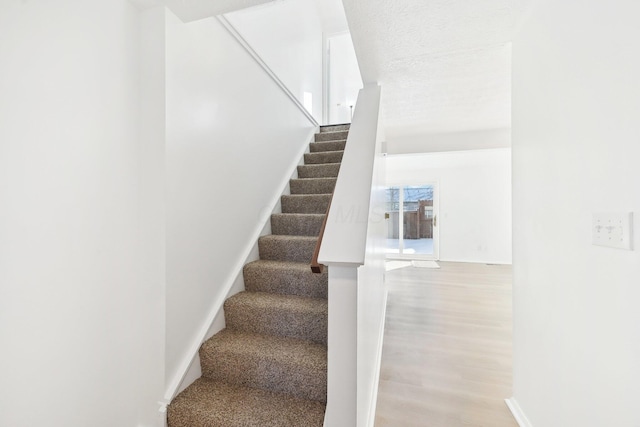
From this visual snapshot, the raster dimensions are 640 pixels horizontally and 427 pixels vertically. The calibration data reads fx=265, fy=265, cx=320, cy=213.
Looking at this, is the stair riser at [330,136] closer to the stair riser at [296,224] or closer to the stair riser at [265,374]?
the stair riser at [296,224]

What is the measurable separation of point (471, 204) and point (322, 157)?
519cm

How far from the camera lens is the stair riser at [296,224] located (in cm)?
234

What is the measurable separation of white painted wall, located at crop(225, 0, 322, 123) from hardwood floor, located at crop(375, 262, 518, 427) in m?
2.80

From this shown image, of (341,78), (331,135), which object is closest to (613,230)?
(331,135)

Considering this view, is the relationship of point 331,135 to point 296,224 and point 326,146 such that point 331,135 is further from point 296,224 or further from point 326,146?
point 296,224

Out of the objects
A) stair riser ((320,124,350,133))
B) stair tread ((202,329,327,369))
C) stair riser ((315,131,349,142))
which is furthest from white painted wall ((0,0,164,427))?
stair riser ((320,124,350,133))

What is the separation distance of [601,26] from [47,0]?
1.95 m

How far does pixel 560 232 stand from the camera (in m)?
1.12

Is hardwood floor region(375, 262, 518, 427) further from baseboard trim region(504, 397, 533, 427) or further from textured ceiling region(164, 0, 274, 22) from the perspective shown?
textured ceiling region(164, 0, 274, 22)

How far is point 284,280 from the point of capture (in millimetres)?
1920

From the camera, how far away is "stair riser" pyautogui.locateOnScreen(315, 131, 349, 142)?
137 inches

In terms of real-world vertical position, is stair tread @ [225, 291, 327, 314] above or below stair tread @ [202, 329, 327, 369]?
above

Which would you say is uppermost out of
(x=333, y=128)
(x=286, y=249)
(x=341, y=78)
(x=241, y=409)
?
(x=341, y=78)

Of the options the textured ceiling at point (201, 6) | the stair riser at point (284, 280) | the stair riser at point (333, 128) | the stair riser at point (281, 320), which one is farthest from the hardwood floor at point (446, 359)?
the stair riser at point (333, 128)
